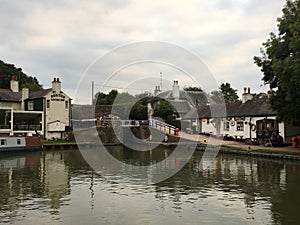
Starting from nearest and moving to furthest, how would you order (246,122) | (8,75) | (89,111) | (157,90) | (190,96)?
(246,122)
(89,111)
(157,90)
(190,96)
(8,75)

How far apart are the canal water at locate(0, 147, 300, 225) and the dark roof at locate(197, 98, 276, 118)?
15019mm

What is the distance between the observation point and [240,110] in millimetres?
39094

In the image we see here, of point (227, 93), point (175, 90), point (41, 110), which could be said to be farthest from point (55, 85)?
point (227, 93)

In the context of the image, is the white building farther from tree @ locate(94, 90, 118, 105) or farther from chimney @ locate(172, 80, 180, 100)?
tree @ locate(94, 90, 118, 105)

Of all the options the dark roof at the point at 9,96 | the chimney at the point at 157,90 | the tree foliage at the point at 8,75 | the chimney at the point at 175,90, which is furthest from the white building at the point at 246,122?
the tree foliage at the point at 8,75

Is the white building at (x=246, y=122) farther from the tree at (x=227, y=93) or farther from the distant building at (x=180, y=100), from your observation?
the tree at (x=227, y=93)

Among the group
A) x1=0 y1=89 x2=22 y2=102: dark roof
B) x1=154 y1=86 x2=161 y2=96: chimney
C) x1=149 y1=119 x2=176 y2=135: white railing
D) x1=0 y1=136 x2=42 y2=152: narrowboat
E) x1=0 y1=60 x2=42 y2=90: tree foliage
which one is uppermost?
x1=0 y1=60 x2=42 y2=90: tree foliage

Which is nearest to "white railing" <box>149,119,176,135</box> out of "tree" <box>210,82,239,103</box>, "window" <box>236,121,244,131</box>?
"window" <box>236,121,244,131</box>

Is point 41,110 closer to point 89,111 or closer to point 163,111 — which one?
point 89,111

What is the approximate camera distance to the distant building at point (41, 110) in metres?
42.3

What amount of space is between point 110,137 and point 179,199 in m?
31.4

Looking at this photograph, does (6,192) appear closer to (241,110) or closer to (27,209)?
(27,209)

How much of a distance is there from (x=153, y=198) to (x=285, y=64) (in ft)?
46.6

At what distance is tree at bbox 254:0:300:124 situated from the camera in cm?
2265
